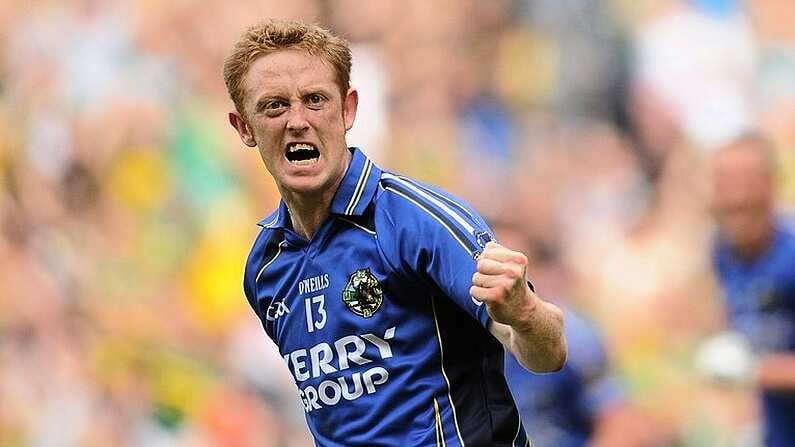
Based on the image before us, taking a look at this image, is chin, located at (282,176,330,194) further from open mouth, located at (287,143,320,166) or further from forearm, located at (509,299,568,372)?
forearm, located at (509,299,568,372)

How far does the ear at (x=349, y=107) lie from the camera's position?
354cm

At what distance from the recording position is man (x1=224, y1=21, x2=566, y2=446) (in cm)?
329

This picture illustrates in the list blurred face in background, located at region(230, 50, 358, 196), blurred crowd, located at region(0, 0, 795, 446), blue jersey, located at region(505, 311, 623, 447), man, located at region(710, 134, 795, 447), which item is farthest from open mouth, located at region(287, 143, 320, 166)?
blurred crowd, located at region(0, 0, 795, 446)

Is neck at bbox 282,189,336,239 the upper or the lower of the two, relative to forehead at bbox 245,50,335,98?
lower

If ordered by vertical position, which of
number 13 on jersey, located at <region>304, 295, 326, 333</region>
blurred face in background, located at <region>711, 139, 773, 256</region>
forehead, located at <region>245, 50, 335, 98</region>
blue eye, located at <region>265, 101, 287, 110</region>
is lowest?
number 13 on jersey, located at <region>304, 295, 326, 333</region>

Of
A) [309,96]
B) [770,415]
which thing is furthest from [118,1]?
[309,96]

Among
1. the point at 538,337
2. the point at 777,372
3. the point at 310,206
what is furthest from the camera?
the point at 777,372

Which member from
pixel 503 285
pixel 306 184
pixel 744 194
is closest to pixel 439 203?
pixel 306 184

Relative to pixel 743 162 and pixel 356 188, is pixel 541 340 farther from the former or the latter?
pixel 743 162

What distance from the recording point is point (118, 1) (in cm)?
905

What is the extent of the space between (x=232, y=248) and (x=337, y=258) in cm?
508

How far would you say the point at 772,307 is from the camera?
6223 millimetres

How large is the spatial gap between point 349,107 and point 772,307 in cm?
321

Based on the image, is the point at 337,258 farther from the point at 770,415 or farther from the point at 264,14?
the point at 264,14
